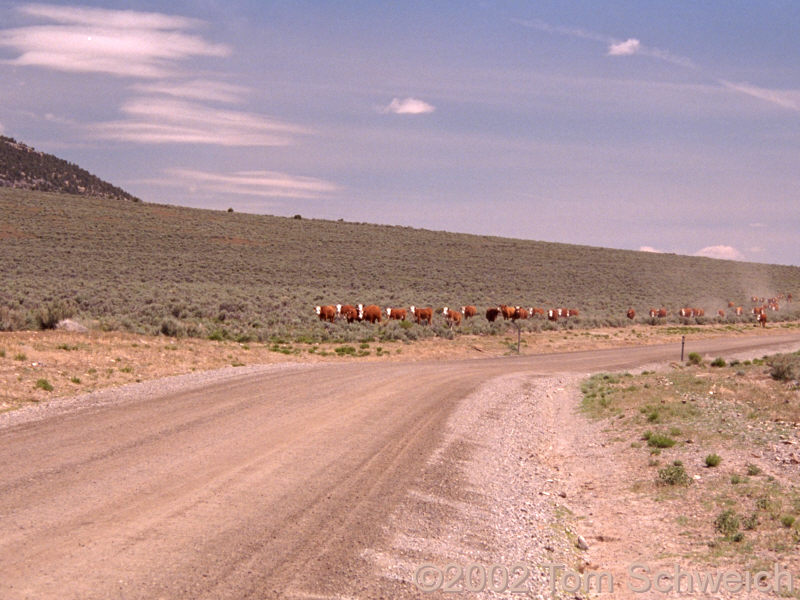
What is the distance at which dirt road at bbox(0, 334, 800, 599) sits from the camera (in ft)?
19.2

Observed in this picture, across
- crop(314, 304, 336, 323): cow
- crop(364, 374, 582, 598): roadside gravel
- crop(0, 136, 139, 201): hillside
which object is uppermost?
crop(0, 136, 139, 201): hillside

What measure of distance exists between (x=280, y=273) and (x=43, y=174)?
69.8 metres

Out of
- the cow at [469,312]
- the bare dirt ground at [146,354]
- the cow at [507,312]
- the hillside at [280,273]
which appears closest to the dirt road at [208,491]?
the bare dirt ground at [146,354]

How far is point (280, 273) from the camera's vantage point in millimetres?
62219

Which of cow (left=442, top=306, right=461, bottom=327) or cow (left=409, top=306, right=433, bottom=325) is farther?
cow (left=442, top=306, right=461, bottom=327)

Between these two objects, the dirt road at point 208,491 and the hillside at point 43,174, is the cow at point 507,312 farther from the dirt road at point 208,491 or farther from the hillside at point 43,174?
the hillside at point 43,174

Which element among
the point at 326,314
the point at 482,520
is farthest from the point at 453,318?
the point at 482,520

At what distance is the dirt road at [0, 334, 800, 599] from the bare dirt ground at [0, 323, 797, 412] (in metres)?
1.97

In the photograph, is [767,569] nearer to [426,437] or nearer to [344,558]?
[344,558]

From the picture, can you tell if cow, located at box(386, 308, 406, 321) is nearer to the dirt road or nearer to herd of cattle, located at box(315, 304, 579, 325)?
herd of cattle, located at box(315, 304, 579, 325)

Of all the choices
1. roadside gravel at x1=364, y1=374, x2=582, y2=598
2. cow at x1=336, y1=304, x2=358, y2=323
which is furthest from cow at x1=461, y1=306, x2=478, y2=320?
roadside gravel at x1=364, y1=374, x2=582, y2=598

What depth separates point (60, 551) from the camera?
20.3ft

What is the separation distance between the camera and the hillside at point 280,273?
34.2 metres

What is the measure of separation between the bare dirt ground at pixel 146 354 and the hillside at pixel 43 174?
85241 millimetres
